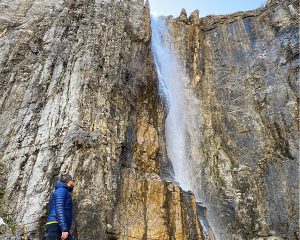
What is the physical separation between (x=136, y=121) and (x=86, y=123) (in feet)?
10.4

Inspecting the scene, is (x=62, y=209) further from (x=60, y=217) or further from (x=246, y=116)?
(x=246, y=116)

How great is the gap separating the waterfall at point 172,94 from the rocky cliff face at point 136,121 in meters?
0.67

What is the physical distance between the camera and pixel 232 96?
22.8 m

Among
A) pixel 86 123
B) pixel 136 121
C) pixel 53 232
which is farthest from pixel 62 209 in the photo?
pixel 136 121

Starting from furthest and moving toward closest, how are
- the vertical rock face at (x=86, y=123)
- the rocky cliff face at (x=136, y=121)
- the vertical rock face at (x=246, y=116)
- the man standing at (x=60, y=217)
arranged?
the vertical rock face at (x=246, y=116) < the rocky cliff face at (x=136, y=121) < the vertical rock face at (x=86, y=123) < the man standing at (x=60, y=217)

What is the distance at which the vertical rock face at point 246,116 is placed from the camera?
58.0 ft

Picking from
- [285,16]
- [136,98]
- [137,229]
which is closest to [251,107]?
[285,16]

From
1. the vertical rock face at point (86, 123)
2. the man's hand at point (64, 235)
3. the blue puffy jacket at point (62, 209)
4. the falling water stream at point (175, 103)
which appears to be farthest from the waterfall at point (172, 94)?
the man's hand at point (64, 235)

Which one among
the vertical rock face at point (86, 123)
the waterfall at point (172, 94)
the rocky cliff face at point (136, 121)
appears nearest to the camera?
the vertical rock face at point (86, 123)

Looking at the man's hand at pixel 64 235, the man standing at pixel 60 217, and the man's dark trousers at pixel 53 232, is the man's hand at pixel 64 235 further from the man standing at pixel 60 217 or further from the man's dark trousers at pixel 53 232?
Result: the man's dark trousers at pixel 53 232

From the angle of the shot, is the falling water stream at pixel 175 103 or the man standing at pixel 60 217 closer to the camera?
the man standing at pixel 60 217

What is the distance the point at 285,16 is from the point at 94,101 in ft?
53.8

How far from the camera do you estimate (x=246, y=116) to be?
70.2 feet

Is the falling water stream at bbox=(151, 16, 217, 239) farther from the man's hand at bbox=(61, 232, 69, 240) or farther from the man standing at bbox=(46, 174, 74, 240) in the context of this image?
the man's hand at bbox=(61, 232, 69, 240)
